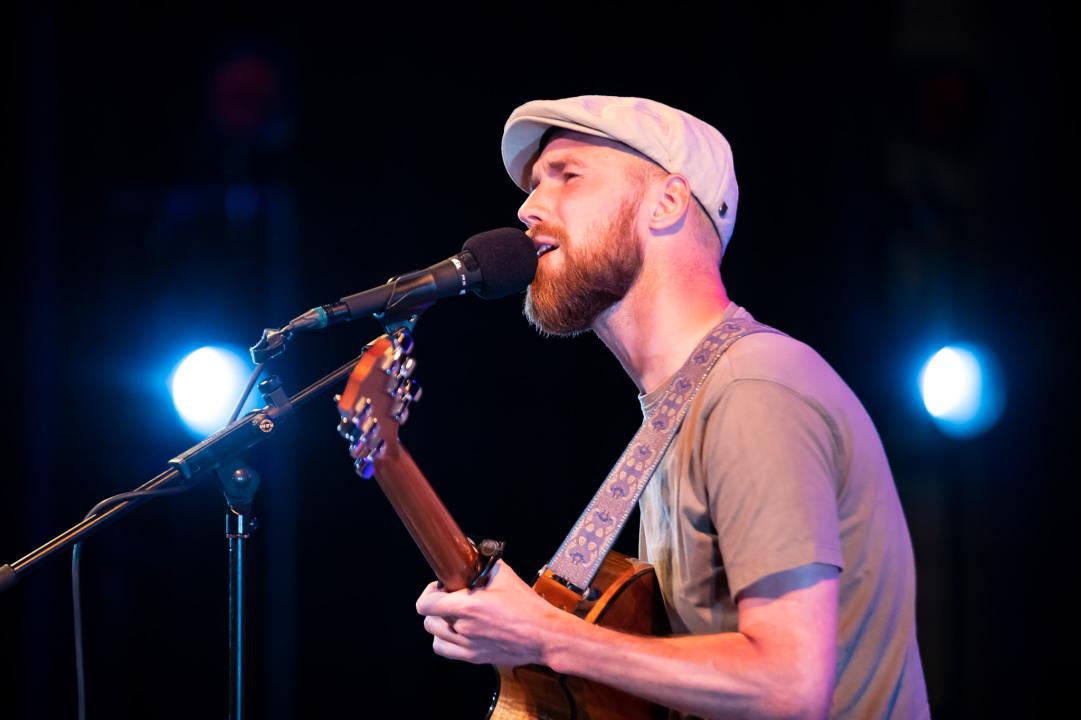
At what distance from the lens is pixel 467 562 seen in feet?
6.57

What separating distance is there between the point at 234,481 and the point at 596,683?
33.3 inches

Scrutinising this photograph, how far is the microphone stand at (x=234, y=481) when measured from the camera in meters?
2.00

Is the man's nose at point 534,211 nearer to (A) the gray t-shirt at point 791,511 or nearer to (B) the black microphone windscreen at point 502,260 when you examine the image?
(B) the black microphone windscreen at point 502,260

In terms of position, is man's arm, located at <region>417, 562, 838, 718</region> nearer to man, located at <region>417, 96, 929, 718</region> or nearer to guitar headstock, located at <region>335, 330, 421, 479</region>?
man, located at <region>417, 96, 929, 718</region>

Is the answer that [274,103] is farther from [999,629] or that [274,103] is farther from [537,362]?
[999,629]

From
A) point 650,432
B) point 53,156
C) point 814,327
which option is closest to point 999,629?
point 814,327

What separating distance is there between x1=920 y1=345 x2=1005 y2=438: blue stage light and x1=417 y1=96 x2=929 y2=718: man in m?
1.62

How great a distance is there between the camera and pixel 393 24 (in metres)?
4.07

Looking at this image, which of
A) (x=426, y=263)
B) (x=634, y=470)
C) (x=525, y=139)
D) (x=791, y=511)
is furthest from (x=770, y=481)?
(x=426, y=263)

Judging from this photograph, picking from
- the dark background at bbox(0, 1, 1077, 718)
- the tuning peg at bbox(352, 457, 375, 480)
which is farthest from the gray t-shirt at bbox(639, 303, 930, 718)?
the dark background at bbox(0, 1, 1077, 718)

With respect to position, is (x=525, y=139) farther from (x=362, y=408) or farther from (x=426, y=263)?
(x=426, y=263)

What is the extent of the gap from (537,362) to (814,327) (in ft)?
3.53

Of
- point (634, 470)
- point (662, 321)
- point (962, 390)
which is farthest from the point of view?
point (962, 390)

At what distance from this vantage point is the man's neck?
95.4 inches
